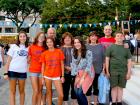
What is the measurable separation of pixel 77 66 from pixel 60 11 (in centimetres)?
3967

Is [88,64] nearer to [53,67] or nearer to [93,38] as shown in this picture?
[53,67]

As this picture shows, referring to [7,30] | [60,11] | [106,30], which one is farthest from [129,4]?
[7,30]

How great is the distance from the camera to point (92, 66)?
33.2ft

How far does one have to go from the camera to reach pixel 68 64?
33.4 ft

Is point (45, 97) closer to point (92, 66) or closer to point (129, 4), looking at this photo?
point (92, 66)

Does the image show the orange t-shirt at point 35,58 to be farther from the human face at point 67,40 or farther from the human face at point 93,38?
the human face at point 93,38

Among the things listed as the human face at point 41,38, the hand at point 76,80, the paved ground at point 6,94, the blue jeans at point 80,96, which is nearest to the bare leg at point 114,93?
the blue jeans at point 80,96

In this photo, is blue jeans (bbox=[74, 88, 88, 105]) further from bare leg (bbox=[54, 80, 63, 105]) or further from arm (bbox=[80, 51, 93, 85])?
bare leg (bbox=[54, 80, 63, 105])

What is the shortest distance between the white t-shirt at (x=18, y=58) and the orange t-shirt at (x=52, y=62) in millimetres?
511

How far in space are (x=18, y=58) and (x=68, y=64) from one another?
1059 millimetres

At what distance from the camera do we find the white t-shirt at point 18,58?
1012cm

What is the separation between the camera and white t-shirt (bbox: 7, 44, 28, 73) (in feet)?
33.2

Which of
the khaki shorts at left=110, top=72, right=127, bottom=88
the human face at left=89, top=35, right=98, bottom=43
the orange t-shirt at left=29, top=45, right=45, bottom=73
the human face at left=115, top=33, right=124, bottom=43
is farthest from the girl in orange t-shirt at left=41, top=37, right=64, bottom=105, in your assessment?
the human face at left=115, top=33, right=124, bottom=43

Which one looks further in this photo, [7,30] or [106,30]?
[7,30]
